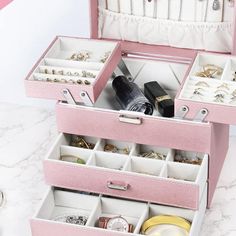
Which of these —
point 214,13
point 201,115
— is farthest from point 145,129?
point 214,13

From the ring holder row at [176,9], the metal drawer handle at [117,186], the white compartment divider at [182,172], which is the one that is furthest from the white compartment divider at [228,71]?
the metal drawer handle at [117,186]

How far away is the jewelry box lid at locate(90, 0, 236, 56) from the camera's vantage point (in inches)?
70.3

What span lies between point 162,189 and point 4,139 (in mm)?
554

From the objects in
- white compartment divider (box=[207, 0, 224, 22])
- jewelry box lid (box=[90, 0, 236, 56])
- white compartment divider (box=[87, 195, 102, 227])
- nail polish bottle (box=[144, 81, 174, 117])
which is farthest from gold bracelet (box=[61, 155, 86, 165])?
white compartment divider (box=[207, 0, 224, 22])

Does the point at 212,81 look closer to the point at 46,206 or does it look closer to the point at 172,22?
the point at 172,22

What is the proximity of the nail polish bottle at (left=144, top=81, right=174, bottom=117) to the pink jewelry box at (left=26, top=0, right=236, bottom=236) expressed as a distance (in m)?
0.07

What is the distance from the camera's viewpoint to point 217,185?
1803 mm

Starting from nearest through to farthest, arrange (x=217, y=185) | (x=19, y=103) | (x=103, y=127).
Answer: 1. (x=103, y=127)
2. (x=217, y=185)
3. (x=19, y=103)

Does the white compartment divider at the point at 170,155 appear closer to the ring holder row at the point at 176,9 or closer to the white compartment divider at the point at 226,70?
the white compartment divider at the point at 226,70

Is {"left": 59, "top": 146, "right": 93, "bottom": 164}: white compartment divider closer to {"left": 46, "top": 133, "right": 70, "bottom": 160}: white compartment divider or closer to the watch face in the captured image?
{"left": 46, "top": 133, "right": 70, "bottom": 160}: white compartment divider

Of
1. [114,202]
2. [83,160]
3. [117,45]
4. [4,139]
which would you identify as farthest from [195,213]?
[4,139]

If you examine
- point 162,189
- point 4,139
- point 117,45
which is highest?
point 117,45

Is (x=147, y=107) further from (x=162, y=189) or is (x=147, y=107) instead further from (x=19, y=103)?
(x=19, y=103)

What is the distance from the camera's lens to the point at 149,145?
1738 mm
